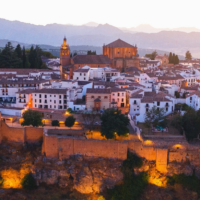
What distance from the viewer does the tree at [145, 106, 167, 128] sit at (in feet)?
72.6

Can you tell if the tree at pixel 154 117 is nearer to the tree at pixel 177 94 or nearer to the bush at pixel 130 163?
the bush at pixel 130 163

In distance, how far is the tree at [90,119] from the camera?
22.0 metres

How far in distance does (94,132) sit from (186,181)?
6.79 metres

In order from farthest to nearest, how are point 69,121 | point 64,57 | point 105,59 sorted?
point 105,59
point 64,57
point 69,121

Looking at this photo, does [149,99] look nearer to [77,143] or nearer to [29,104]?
[77,143]

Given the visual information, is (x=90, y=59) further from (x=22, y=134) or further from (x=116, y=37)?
(x=116, y=37)

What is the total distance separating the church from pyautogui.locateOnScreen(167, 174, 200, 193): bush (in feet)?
61.8

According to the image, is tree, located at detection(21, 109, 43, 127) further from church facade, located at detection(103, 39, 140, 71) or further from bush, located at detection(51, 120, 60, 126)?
church facade, located at detection(103, 39, 140, 71)

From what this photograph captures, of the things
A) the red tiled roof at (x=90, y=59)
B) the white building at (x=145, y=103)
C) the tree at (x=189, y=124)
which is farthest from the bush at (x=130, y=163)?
the red tiled roof at (x=90, y=59)

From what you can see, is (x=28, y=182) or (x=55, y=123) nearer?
(x=28, y=182)

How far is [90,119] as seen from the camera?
74.2 ft

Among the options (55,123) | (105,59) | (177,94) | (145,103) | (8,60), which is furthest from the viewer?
(105,59)

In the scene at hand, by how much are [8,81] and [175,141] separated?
16.2m

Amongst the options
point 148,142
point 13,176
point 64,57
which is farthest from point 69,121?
point 64,57
